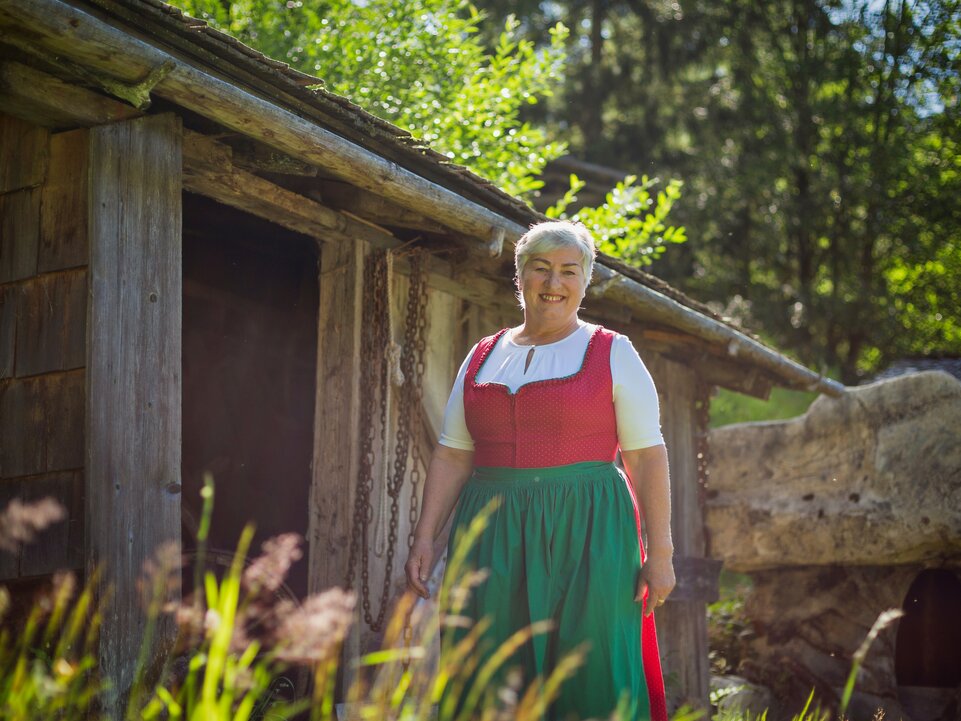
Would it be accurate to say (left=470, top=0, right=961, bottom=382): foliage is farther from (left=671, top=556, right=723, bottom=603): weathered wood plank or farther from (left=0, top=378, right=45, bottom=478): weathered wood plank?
(left=0, top=378, right=45, bottom=478): weathered wood plank

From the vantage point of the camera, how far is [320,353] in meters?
5.26

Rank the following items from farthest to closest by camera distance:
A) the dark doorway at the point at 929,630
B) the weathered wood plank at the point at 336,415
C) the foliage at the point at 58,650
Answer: the dark doorway at the point at 929,630 → the weathered wood plank at the point at 336,415 → the foliage at the point at 58,650

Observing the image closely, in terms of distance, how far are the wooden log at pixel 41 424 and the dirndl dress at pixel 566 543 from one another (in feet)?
4.16

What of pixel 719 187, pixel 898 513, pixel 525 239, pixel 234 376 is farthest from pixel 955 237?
pixel 525 239

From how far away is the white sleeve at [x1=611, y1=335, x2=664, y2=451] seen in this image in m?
3.77

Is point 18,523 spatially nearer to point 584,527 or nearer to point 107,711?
point 107,711

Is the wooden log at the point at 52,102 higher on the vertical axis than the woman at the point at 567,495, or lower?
higher

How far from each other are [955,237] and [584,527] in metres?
17.0

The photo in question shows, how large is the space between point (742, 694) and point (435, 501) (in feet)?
17.3

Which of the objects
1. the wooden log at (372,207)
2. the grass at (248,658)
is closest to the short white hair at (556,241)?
the grass at (248,658)

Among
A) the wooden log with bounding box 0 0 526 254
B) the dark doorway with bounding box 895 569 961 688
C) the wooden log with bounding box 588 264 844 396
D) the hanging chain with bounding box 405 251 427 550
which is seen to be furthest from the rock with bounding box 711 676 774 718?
the wooden log with bounding box 0 0 526 254

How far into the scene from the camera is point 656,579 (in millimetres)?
3652

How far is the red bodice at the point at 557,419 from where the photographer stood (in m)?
3.73

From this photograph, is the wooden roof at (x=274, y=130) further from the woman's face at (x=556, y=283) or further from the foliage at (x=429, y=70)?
the foliage at (x=429, y=70)
